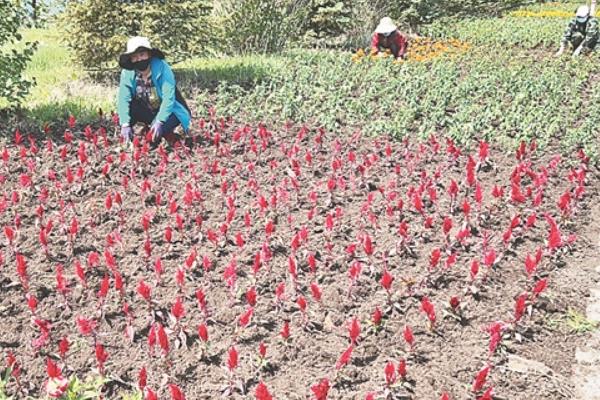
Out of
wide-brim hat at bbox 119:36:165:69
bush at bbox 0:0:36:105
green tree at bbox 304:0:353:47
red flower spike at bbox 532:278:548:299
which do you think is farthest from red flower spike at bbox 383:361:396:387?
green tree at bbox 304:0:353:47

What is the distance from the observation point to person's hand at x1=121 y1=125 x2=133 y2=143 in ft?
20.0

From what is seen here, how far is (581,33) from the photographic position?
1291 centimetres

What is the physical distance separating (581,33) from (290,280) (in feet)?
37.7

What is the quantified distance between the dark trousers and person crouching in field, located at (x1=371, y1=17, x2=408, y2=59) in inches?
221

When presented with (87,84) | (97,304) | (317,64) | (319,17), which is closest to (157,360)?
(97,304)

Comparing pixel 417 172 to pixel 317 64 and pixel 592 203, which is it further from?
pixel 317 64

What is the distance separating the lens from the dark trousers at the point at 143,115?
20.7 ft

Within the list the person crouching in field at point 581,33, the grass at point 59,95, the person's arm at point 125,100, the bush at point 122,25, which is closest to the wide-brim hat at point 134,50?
the person's arm at point 125,100

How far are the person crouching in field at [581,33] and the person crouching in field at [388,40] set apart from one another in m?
3.65

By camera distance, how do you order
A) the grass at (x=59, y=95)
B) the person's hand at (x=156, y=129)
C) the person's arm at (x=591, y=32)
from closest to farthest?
the person's hand at (x=156, y=129), the grass at (x=59, y=95), the person's arm at (x=591, y=32)

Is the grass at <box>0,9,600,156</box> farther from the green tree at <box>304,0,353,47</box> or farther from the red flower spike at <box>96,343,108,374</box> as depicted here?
the red flower spike at <box>96,343,108,374</box>

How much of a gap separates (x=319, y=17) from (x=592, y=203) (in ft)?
33.0

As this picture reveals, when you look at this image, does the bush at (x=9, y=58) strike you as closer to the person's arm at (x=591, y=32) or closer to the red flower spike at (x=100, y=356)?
the red flower spike at (x=100, y=356)

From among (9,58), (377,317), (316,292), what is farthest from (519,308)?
(9,58)
